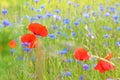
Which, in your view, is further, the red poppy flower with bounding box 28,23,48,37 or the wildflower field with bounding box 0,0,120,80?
the red poppy flower with bounding box 28,23,48,37

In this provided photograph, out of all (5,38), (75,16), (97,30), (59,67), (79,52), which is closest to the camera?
(5,38)

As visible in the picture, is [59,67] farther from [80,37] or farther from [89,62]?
[80,37]

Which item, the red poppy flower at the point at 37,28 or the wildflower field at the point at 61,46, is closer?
the wildflower field at the point at 61,46

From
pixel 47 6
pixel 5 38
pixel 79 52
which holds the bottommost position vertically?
pixel 47 6

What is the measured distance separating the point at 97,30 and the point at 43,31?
81.0 inches

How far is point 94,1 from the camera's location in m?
4.33

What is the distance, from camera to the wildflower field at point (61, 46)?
27.7 inches

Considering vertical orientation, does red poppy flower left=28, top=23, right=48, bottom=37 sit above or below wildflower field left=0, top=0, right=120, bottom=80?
above

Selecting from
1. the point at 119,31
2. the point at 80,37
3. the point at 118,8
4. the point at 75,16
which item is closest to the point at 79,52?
the point at 80,37

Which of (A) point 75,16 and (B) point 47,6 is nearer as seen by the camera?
(A) point 75,16

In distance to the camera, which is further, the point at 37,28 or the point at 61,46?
the point at 37,28

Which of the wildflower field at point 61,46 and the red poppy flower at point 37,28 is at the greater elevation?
the red poppy flower at point 37,28

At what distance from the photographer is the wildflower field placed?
0.70m

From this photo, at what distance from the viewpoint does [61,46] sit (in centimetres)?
67
